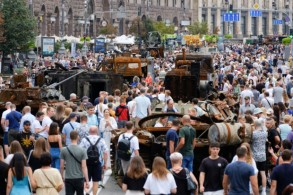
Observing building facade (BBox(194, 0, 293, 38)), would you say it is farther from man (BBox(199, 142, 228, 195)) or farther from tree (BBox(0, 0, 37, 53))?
man (BBox(199, 142, 228, 195))

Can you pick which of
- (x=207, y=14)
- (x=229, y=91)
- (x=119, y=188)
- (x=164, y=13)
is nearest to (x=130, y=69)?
(x=229, y=91)

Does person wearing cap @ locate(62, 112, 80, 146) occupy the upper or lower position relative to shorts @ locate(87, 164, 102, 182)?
upper

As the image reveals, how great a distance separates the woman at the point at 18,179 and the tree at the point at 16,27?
A: 55179 millimetres

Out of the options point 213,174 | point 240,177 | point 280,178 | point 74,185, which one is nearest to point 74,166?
point 74,185

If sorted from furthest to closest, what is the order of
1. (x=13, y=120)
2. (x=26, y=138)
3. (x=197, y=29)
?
(x=197, y=29)
(x=13, y=120)
(x=26, y=138)

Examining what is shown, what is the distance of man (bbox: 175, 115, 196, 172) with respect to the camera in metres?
20.3

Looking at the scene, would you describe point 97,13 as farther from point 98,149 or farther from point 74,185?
point 74,185

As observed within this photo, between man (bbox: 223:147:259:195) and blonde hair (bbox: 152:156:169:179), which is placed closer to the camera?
blonde hair (bbox: 152:156:169:179)

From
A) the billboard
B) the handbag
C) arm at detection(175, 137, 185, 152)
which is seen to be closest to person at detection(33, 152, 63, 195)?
the handbag

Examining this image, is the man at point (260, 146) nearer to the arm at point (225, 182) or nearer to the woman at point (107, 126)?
the arm at point (225, 182)

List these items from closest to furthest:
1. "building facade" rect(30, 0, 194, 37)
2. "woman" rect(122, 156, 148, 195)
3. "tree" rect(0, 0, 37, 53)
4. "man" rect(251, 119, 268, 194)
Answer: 1. "woman" rect(122, 156, 148, 195)
2. "man" rect(251, 119, 268, 194)
3. "tree" rect(0, 0, 37, 53)
4. "building facade" rect(30, 0, 194, 37)

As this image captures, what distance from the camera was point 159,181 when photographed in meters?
15.3

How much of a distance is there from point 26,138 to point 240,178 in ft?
19.9

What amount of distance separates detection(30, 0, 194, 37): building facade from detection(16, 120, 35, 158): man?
6741 centimetres
